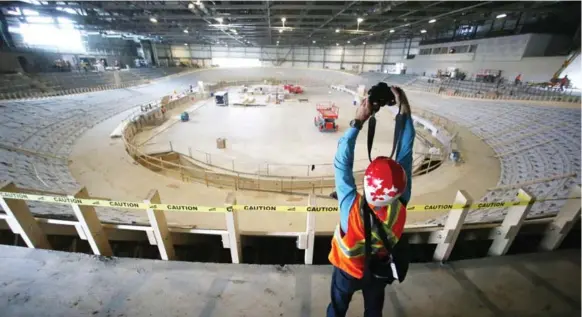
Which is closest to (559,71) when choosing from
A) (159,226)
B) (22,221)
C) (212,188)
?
(212,188)

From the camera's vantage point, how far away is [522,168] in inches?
348

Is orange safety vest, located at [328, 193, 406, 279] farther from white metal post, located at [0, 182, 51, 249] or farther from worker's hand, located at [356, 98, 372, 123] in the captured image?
white metal post, located at [0, 182, 51, 249]

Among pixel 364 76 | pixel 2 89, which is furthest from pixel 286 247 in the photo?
pixel 364 76

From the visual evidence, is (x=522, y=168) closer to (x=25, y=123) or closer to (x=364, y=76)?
(x=25, y=123)

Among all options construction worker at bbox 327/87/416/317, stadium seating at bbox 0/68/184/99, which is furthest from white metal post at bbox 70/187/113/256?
stadium seating at bbox 0/68/184/99

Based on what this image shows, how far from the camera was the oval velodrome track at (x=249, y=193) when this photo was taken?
6.02 metres

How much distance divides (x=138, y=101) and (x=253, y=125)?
46.6ft

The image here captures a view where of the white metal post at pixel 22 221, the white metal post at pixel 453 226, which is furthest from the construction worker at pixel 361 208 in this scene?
the white metal post at pixel 22 221

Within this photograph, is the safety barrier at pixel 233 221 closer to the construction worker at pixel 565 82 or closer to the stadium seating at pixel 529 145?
the stadium seating at pixel 529 145

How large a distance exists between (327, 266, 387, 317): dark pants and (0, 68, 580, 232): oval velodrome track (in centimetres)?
211

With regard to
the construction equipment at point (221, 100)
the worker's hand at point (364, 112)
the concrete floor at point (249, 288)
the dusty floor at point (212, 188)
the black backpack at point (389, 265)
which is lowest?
the construction equipment at point (221, 100)

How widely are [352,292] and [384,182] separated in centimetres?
108

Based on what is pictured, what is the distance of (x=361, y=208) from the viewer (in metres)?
1.70

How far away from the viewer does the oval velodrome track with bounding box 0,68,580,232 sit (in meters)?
6.02
